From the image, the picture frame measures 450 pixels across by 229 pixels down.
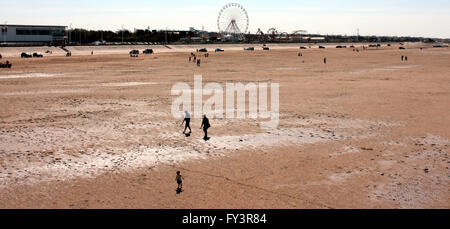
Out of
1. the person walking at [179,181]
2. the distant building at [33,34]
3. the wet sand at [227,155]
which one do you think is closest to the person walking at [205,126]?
the wet sand at [227,155]

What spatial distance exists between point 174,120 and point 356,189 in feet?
36.9

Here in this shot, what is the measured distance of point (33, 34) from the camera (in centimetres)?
10744

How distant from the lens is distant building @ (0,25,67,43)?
103606mm

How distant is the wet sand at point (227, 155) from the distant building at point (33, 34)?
8925 centimetres

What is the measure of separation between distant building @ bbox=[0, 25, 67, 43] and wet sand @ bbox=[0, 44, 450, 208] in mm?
89254

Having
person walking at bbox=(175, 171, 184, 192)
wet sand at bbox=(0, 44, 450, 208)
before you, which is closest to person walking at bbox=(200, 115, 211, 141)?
wet sand at bbox=(0, 44, 450, 208)

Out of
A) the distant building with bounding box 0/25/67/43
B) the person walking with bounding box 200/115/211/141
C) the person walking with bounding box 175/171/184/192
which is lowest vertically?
the person walking with bounding box 175/171/184/192

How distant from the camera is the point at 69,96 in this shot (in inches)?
1078

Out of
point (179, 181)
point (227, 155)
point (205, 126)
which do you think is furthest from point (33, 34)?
point (179, 181)

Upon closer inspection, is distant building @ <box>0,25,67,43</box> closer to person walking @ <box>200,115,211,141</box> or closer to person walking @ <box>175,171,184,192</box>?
person walking @ <box>200,115,211,141</box>

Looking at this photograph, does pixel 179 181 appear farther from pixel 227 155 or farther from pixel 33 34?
pixel 33 34
